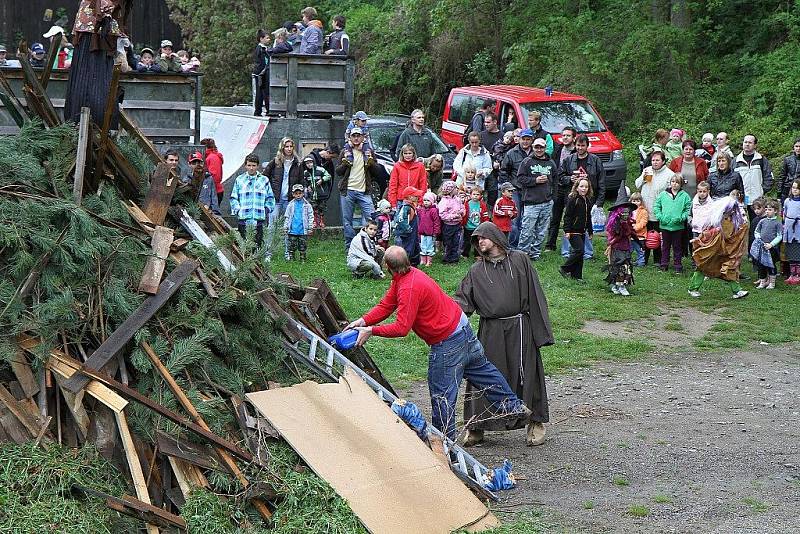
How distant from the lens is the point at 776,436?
1015 centimetres

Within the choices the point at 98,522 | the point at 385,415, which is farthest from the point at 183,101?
the point at 98,522

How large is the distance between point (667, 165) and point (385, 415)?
1072cm

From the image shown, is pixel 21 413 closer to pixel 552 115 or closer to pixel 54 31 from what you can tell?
pixel 54 31

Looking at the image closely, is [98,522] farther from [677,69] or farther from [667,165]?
[677,69]

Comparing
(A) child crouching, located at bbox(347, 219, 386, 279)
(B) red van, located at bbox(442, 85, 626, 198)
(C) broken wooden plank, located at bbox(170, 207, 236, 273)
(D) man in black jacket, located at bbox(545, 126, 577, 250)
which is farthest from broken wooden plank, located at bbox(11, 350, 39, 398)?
(B) red van, located at bbox(442, 85, 626, 198)

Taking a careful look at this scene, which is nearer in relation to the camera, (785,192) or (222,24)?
(785,192)

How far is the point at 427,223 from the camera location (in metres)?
16.1

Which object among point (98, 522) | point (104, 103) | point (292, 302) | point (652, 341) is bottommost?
point (652, 341)

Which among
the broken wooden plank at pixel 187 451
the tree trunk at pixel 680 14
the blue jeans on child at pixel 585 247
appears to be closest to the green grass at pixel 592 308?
the blue jeans on child at pixel 585 247

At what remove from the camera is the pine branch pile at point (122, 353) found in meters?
6.83

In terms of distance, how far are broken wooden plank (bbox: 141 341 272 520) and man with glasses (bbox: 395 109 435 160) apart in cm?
1099

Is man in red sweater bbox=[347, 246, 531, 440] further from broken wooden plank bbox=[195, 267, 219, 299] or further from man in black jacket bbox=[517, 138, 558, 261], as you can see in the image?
man in black jacket bbox=[517, 138, 558, 261]

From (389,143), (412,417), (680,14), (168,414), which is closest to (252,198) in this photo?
(389,143)

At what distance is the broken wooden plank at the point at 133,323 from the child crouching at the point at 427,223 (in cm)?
836
